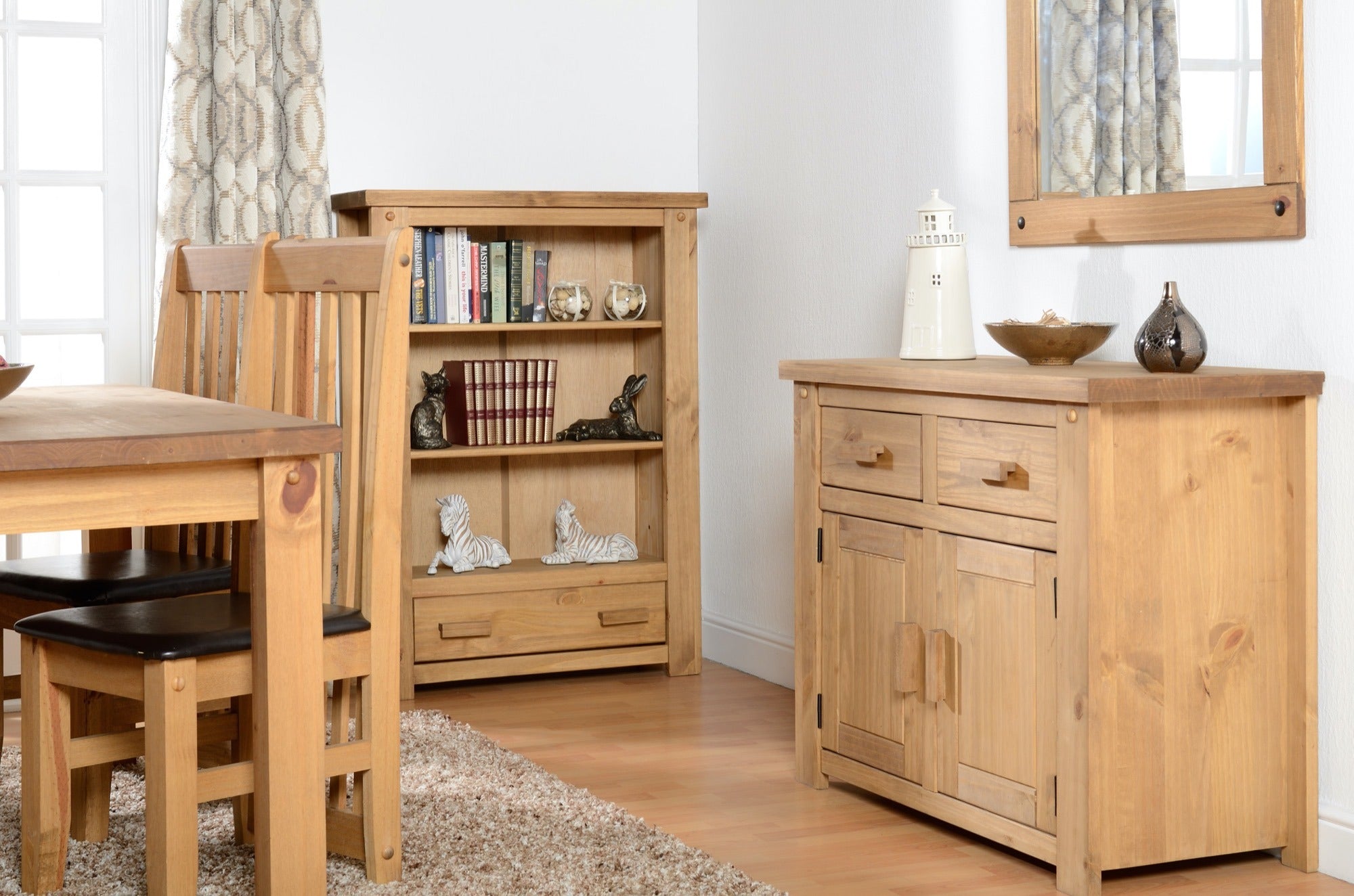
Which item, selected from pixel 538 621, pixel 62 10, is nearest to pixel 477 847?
pixel 538 621

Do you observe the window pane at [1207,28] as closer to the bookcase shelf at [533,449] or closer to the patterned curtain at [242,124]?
the bookcase shelf at [533,449]

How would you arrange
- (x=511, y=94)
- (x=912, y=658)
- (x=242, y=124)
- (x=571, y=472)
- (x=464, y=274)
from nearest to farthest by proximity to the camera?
1. (x=912, y=658)
2. (x=242, y=124)
3. (x=464, y=274)
4. (x=511, y=94)
5. (x=571, y=472)

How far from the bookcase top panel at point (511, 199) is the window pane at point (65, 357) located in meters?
0.70

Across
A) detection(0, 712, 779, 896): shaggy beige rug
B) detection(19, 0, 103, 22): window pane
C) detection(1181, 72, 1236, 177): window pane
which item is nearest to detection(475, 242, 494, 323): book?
detection(19, 0, 103, 22): window pane

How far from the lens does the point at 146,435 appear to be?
73.5 inches

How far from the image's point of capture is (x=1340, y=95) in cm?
240

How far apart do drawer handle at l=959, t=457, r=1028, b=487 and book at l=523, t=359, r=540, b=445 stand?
170cm

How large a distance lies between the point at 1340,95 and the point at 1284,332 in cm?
38

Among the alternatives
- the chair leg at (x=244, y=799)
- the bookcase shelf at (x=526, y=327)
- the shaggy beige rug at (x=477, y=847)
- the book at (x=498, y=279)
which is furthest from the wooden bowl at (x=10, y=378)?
the book at (x=498, y=279)

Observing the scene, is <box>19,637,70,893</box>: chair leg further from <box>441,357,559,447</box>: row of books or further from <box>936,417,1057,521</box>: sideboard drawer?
<box>441,357,559,447</box>: row of books

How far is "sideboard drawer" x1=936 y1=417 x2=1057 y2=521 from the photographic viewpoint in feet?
7.84

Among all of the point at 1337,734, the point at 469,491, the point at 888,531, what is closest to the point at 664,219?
the point at 469,491

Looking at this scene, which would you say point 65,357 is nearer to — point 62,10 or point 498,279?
point 62,10

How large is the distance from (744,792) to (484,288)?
160cm
